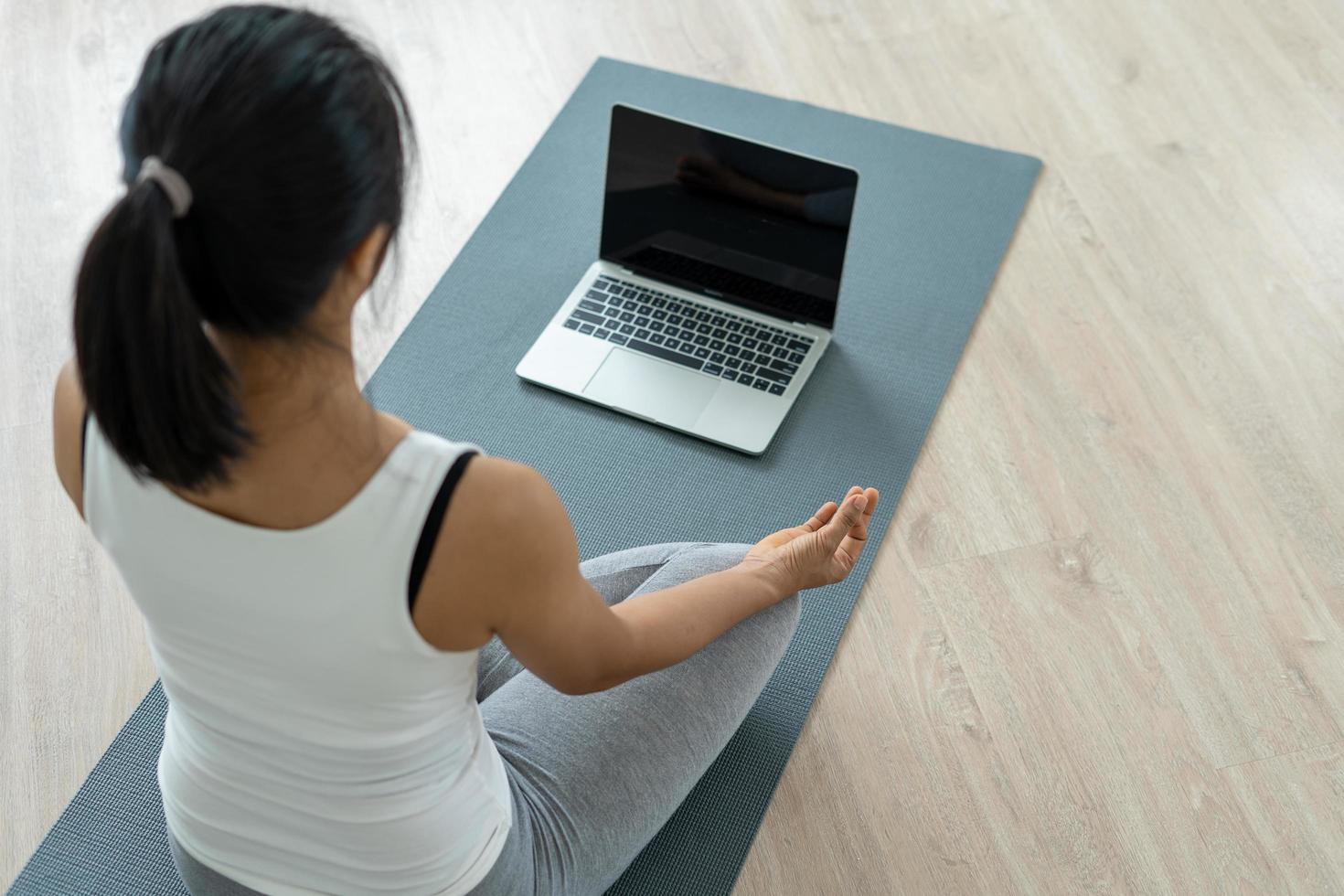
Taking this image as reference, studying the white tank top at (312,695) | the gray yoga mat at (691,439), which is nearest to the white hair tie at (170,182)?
the white tank top at (312,695)

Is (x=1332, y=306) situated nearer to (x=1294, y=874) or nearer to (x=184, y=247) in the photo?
(x=1294, y=874)

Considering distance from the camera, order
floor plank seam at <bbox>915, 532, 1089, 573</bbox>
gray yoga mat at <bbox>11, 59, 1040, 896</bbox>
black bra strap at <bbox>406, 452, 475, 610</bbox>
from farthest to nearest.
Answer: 1. floor plank seam at <bbox>915, 532, 1089, 573</bbox>
2. gray yoga mat at <bbox>11, 59, 1040, 896</bbox>
3. black bra strap at <bbox>406, 452, 475, 610</bbox>

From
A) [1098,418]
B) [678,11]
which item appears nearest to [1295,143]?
[1098,418]

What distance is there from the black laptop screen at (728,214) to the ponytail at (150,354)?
1065 millimetres

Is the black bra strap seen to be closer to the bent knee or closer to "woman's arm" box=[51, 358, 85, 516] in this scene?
"woman's arm" box=[51, 358, 85, 516]

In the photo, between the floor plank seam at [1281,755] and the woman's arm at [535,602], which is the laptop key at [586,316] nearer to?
the woman's arm at [535,602]

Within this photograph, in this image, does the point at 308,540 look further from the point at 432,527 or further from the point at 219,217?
the point at 219,217

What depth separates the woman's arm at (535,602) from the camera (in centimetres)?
Answer: 81

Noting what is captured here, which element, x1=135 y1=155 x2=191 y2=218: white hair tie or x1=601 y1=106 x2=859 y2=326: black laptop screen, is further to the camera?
x1=601 y1=106 x2=859 y2=326: black laptop screen

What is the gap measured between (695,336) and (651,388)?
101 mm

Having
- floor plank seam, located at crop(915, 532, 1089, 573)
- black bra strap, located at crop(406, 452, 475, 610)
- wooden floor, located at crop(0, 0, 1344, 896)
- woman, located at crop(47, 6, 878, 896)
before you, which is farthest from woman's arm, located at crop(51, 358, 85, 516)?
floor plank seam, located at crop(915, 532, 1089, 573)

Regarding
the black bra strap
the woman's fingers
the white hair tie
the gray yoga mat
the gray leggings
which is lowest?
the gray yoga mat

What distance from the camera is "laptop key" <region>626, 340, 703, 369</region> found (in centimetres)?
179

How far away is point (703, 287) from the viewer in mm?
1830
